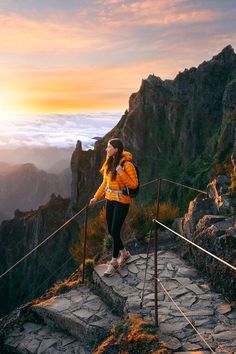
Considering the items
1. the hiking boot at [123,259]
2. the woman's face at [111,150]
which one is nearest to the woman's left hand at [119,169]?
the woman's face at [111,150]

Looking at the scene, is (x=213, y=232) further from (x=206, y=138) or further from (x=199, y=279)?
(x=206, y=138)

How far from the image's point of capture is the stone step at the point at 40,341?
20.5 feet

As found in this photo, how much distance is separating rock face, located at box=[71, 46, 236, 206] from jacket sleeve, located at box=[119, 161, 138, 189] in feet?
185

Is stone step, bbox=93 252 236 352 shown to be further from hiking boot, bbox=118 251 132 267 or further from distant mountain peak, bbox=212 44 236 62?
distant mountain peak, bbox=212 44 236 62

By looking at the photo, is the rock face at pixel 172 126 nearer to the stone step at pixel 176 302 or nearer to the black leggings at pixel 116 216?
the stone step at pixel 176 302

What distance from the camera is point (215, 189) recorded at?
31.1 feet

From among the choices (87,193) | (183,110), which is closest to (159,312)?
(183,110)

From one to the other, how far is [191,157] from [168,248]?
6830 centimetres

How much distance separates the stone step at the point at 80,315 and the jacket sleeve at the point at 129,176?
6.90 feet

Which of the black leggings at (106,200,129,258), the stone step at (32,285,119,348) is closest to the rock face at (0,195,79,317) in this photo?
the stone step at (32,285,119,348)

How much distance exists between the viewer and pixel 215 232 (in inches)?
290

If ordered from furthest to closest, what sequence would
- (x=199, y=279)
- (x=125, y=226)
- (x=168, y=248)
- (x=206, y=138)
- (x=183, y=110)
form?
(x=183, y=110) < (x=206, y=138) < (x=125, y=226) < (x=168, y=248) < (x=199, y=279)

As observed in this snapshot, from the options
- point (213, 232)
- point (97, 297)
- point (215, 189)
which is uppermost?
point (215, 189)

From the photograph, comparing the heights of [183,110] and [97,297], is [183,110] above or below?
above
